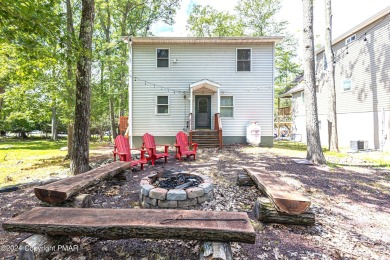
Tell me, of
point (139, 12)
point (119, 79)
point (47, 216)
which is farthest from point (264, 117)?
point (139, 12)

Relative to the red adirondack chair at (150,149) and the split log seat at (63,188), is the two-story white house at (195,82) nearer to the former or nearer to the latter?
the red adirondack chair at (150,149)

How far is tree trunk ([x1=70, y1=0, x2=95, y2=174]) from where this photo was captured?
15.7 feet

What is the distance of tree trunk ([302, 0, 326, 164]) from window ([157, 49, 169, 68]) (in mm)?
6311

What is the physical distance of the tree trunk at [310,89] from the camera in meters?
6.30

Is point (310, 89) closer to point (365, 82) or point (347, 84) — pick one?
point (365, 82)

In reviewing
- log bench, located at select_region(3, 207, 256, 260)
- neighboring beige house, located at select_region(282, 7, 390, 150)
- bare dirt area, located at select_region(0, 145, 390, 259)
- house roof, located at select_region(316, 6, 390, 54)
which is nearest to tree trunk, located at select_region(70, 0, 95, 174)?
bare dirt area, located at select_region(0, 145, 390, 259)

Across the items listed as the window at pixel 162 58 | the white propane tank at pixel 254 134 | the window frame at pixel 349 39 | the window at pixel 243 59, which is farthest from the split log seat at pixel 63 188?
the window frame at pixel 349 39

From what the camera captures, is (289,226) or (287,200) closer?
(287,200)

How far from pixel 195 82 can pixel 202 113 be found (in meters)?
1.64

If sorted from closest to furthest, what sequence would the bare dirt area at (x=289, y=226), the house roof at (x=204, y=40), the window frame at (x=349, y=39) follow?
the bare dirt area at (x=289, y=226) < the house roof at (x=204, y=40) < the window frame at (x=349, y=39)

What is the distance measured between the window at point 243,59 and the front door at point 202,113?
229cm

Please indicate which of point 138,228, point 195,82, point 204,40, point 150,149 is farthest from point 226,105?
point 138,228

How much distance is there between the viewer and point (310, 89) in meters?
6.38

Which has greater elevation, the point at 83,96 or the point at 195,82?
the point at 195,82
